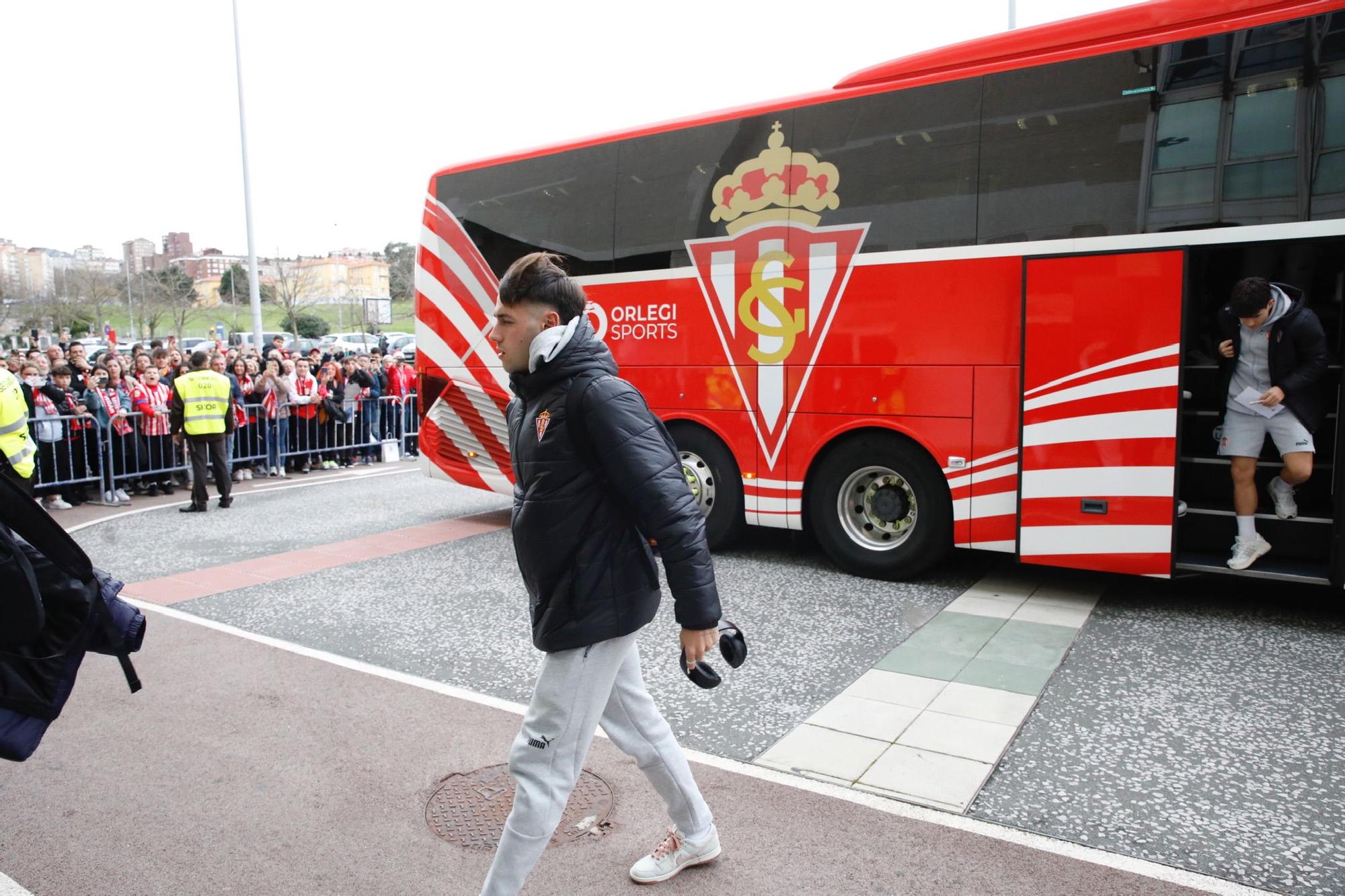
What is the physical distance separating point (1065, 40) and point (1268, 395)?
2.63 m

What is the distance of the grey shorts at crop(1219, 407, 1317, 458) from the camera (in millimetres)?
5887

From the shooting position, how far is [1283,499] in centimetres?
617

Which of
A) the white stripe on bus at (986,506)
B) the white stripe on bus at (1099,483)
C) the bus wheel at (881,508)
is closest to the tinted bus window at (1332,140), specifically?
the white stripe on bus at (1099,483)

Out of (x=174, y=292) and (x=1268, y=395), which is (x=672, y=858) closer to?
(x=1268, y=395)

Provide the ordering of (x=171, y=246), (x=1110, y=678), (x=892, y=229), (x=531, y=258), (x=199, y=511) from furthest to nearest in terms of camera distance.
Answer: (x=171, y=246) → (x=199, y=511) → (x=892, y=229) → (x=1110, y=678) → (x=531, y=258)

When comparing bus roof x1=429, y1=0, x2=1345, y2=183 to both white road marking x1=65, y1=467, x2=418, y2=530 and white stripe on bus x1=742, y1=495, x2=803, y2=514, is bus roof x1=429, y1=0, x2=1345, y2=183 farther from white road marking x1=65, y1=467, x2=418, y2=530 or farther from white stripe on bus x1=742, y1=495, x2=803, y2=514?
white road marking x1=65, y1=467, x2=418, y2=530

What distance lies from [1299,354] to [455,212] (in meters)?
7.46

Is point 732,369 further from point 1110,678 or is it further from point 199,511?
point 199,511

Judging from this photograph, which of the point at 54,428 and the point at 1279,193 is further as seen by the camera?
the point at 54,428

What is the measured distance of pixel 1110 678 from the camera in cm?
507

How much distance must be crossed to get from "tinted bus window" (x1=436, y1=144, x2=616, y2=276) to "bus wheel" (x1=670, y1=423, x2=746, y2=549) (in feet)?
5.78

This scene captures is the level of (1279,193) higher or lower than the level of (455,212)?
lower

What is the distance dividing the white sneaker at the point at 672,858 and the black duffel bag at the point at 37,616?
6.04ft

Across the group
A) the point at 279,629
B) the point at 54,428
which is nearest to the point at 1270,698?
the point at 279,629
